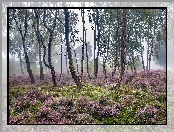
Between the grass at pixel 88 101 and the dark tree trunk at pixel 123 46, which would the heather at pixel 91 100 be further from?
the dark tree trunk at pixel 123 46

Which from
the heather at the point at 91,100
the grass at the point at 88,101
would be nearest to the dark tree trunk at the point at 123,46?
the heather at the point at 91,100

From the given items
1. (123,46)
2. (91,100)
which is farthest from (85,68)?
(123,46)

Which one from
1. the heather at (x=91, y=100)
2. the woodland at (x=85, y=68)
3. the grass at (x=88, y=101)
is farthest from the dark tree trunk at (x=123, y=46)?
the grass at (x=88, y=101)

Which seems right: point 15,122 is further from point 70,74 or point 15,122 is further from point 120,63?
point 120,63

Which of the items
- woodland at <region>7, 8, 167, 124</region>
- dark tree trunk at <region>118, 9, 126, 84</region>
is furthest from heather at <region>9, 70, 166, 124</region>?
dark tree trunk at <region>118, 9, 126, 84</region>

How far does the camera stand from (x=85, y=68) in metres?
9.25

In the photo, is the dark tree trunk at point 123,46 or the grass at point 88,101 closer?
the grass at point 88,101

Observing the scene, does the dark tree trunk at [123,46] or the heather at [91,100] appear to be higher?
the dark tree trunk at [123,46]

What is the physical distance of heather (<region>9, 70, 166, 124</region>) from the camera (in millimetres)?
9008

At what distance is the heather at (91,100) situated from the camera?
29.6 ft

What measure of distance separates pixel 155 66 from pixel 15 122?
16.2ft

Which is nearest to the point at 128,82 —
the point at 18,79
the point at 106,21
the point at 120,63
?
the point at 120,63

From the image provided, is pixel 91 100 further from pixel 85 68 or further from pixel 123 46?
pixel 123 46

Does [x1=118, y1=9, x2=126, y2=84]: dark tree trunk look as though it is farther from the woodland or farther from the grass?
the grass
